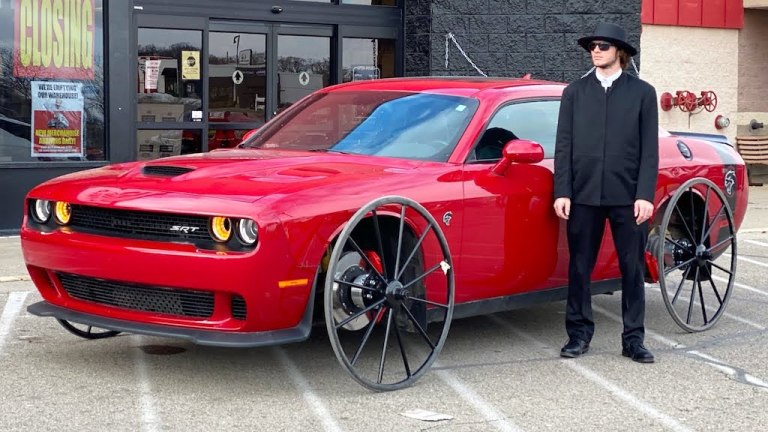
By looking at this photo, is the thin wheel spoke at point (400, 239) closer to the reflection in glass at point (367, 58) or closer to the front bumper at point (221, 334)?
the front bumper at point (221, 334)

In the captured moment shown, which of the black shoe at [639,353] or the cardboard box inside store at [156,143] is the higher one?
the cardboard box inside store at [156,143]

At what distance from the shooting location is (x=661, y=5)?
17219mm

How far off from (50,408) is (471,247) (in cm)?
225

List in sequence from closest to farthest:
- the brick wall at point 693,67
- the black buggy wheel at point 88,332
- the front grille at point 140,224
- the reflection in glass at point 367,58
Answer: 1. the front grille at point 140,224
2. the black buggy wheel at point 88,332
3. the reflection in glass at point 367,58
4. the brick wall at point 693,67

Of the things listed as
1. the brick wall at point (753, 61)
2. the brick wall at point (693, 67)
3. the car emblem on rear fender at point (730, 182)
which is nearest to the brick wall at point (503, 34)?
the brick wall at point (693, 67)

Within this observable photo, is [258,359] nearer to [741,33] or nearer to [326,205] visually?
[326,205]

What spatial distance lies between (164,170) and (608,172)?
2317mm

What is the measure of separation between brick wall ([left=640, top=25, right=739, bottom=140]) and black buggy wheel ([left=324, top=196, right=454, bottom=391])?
11.6 metres

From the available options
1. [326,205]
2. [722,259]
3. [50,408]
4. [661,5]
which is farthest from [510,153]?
[661,5]

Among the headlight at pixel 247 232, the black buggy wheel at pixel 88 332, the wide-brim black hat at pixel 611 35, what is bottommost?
the black buggy wheel at pixel 88 332

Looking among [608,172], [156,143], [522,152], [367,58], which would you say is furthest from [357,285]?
[367,58]

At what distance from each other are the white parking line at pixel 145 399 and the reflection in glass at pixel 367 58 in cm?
818

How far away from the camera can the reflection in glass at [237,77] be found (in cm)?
1366

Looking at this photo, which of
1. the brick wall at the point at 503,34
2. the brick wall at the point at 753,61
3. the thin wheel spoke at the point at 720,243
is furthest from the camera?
the brick wall at the point at 753,61
